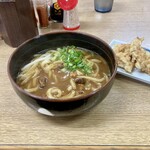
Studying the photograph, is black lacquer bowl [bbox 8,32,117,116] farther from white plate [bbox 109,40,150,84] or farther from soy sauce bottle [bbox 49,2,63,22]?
soy sauce bottle [bbox 49,2,63,22]

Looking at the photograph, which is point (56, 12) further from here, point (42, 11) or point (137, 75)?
point (137, 75)

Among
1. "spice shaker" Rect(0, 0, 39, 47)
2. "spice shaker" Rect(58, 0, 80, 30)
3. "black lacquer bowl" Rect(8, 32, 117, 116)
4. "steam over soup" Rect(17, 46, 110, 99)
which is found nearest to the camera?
"black lacquer bowl" Rect(8, 32, 117, 116)

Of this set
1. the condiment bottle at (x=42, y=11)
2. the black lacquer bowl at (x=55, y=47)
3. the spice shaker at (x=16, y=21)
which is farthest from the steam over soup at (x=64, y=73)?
the condiment bottle at (x=42, y=11)

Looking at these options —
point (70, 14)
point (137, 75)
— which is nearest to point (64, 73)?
point (137, 75)

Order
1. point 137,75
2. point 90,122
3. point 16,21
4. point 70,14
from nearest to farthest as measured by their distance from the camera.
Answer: point 90,122 → point 137,75 → point 16,21 → point 70,14

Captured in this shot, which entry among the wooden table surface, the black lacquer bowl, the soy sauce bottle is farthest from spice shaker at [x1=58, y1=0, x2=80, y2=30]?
the wooden table surface

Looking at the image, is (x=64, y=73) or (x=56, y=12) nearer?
(x=64, y=73)
